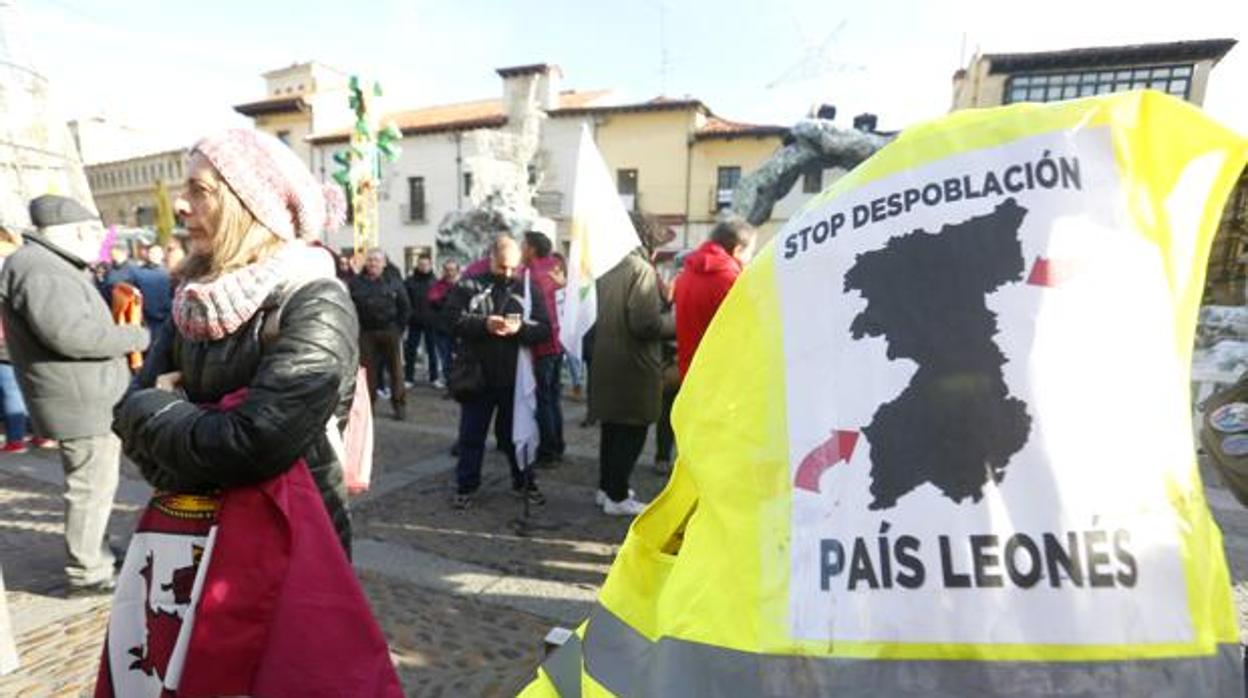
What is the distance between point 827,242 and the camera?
0.92 meters

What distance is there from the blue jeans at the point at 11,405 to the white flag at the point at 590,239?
520 centimetres

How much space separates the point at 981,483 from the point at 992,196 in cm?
35

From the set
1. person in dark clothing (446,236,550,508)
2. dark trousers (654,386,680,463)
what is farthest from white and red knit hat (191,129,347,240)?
dark trousers (654,386,680,463)

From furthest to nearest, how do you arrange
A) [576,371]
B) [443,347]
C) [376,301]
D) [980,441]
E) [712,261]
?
[443,347] < [576,371] < [376,301] < [712,261] < [980,441]

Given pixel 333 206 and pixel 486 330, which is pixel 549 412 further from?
pixel 333 206

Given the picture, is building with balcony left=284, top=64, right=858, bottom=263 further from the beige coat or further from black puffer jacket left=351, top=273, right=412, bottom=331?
the beige coat

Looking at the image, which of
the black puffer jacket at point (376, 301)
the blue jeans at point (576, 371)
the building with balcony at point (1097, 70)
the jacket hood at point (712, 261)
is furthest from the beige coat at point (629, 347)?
the building with balcony at point (1097, 70)

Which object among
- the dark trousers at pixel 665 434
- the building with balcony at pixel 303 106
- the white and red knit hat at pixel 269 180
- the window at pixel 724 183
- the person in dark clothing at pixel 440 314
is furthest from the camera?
A: the building with balcony at pixel 303 106

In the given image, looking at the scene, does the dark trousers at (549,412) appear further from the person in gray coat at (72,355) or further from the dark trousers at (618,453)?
the person in gray coat at (72,355)

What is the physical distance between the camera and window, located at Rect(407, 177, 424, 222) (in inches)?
1299

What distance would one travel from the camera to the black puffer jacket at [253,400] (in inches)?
58.1

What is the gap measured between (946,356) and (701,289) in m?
3.23

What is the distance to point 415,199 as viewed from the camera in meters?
33.1

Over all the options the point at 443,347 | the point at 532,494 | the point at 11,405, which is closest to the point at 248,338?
the point at 532,494
